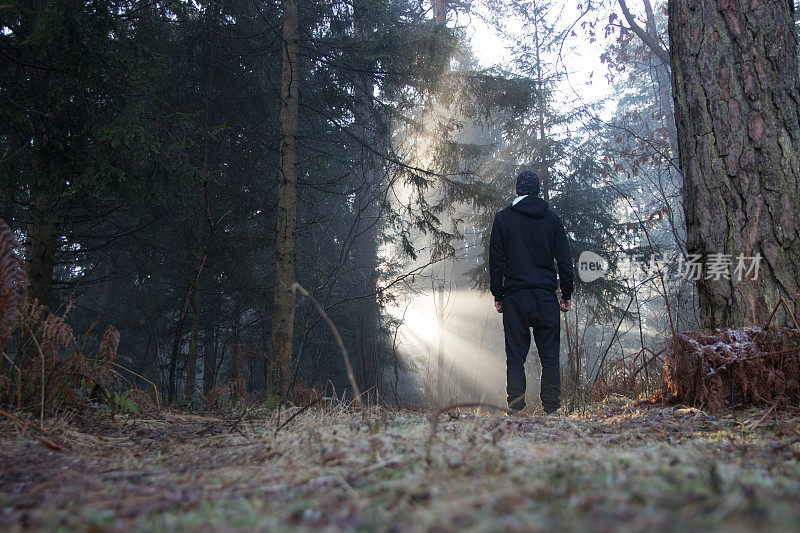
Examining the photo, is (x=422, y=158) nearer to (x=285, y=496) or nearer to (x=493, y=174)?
(x=493, y=174)

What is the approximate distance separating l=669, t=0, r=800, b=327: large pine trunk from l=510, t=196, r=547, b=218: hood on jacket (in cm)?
142

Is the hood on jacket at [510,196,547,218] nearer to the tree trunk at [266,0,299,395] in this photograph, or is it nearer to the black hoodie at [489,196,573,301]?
the black hoodie at [489,196,573,301]

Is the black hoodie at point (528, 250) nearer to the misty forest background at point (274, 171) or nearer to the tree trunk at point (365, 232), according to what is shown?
the misty forest background at point (274, 171)

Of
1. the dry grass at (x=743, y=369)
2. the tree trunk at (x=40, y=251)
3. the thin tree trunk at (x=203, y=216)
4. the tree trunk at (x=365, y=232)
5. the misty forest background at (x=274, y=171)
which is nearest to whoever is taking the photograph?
the dry grass at (x=743, y=369)

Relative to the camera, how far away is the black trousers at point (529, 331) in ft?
15.3

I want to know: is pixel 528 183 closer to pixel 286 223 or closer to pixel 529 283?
pixel 529 283

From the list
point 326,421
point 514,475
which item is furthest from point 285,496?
point 326,421

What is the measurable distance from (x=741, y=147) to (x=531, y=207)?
1877mm

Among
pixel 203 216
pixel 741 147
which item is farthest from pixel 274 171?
pixel 741 147

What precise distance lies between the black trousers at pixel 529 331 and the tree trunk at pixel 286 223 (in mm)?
2963

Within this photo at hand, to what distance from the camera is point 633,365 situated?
4652 mm

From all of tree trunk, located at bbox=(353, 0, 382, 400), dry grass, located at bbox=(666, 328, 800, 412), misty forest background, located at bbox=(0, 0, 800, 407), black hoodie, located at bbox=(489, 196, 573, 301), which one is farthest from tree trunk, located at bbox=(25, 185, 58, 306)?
dry grass, located at bbox=(666, 328, 800, 412)

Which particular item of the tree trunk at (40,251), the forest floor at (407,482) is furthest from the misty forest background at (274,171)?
the forest floor at (407,482)

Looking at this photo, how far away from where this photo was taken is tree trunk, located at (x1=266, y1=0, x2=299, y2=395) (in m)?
6.60
